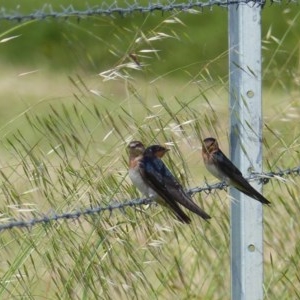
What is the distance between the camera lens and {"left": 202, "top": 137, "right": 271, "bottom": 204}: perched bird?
394 centimetres

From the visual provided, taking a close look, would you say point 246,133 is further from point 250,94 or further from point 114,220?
point 114,220

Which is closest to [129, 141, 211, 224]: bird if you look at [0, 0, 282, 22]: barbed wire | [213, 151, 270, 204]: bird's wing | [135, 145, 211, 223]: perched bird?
[135, 145, 211, 223]: perched bird

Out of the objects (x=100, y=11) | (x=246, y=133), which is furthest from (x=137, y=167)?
(x=100, y=11)

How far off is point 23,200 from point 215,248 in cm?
65

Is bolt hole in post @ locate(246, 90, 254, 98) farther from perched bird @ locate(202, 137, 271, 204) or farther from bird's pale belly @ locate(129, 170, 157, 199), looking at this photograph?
bird's pale belly @ locate(129, 170, 157, 199)

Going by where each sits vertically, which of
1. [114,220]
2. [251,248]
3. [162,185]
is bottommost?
[251,248]

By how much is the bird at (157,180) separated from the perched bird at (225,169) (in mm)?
162

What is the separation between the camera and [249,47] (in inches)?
154

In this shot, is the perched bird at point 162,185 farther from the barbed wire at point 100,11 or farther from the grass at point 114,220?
the barbed wire at point 100,11

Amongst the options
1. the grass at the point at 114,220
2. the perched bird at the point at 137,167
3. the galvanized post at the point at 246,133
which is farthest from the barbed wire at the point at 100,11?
the perched bird at the point at 137,167

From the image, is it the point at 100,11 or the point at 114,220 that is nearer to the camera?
the point at 100,11

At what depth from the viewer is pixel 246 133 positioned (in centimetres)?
395

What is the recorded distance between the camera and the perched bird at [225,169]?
3.94m

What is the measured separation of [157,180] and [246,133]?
30 cm
